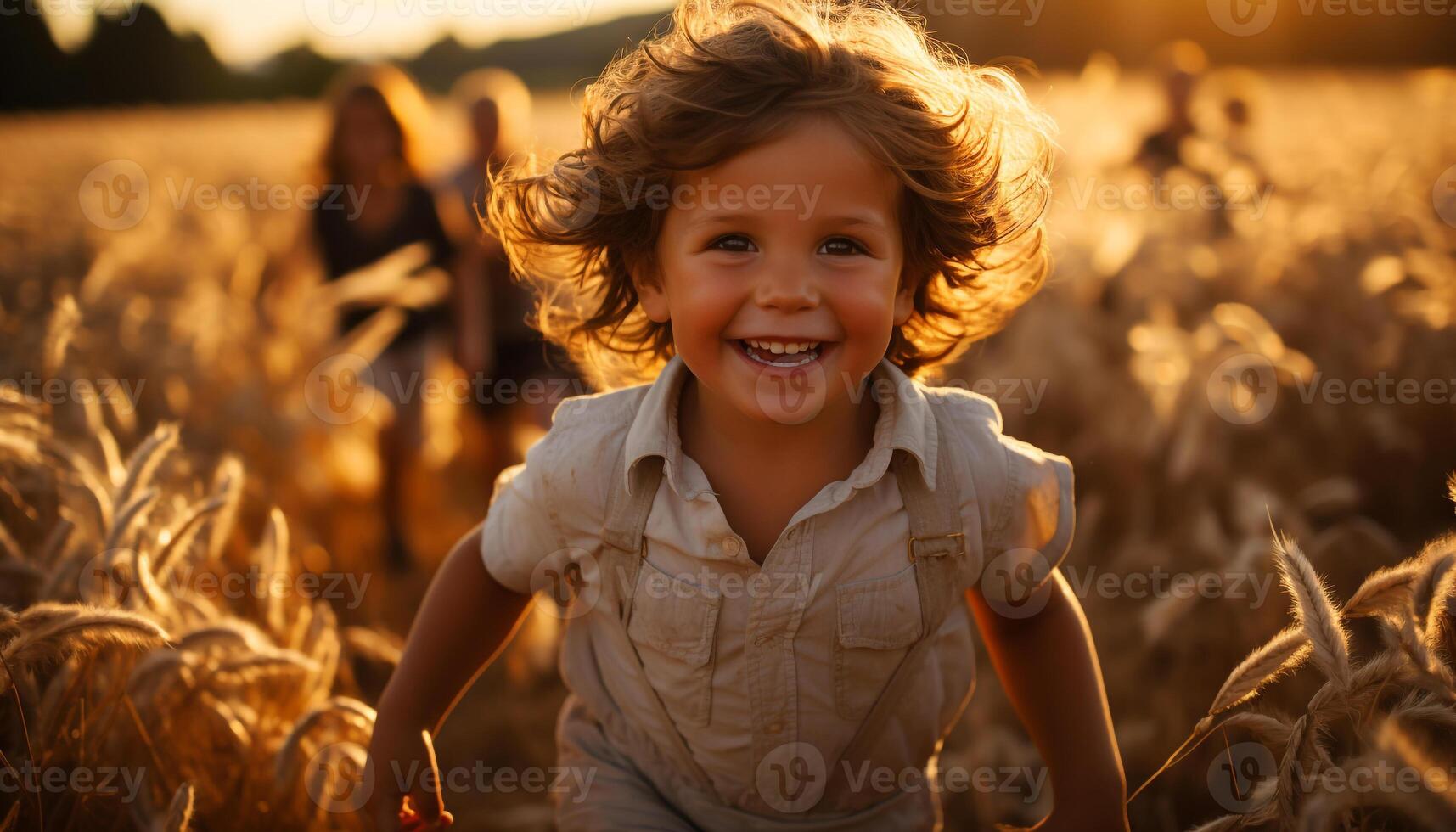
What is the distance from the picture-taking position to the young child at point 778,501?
1.77m

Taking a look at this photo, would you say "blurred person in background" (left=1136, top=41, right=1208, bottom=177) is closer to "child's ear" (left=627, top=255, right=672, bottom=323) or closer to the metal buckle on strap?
"child's ear" (left=627, top=255, right=672, bottom=323)

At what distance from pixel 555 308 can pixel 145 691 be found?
1203mm

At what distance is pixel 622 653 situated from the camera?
77.2 inches

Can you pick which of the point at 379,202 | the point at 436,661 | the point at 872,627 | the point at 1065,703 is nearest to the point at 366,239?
the point at 379,202

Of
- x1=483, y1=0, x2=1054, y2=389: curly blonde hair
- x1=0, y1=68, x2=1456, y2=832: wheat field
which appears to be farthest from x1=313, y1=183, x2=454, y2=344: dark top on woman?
x1=483, y1=0, x2=1054, y2=389: curly blonde hair

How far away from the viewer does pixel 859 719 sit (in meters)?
1.89

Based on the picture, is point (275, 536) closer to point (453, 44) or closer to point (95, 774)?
point (95, 774)

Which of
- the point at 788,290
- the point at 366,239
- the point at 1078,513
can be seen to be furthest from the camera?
the point at 366,239

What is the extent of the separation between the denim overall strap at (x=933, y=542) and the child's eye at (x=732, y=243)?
0.45 metres

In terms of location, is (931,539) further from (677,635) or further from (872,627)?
(677,635)

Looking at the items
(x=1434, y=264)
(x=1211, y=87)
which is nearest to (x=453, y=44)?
(x=1211, y=87)

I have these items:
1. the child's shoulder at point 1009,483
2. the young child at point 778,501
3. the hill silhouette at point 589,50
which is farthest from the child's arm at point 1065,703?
the hill silhouette at point 589,50

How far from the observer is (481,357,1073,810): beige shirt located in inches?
70.5

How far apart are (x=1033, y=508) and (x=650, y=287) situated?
0.84 meters
